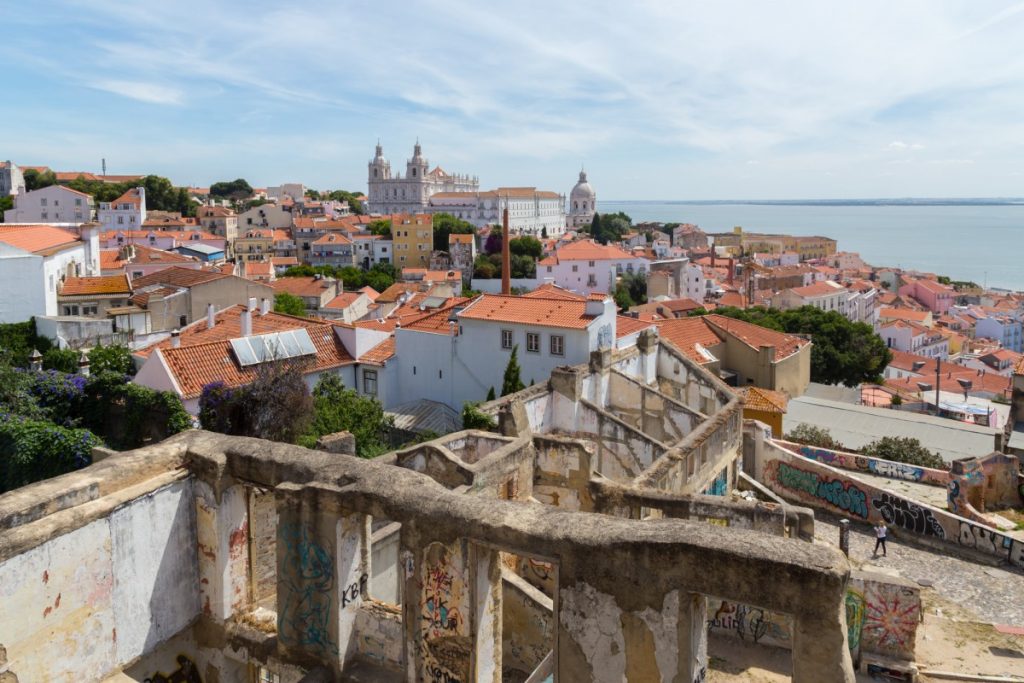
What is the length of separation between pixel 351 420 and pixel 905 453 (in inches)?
690

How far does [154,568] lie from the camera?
8.66 meters

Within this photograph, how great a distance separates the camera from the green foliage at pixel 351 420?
864 inches

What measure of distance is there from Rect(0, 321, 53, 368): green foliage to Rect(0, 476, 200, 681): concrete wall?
25.7m

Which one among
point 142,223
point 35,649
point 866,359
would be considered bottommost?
point 866,359

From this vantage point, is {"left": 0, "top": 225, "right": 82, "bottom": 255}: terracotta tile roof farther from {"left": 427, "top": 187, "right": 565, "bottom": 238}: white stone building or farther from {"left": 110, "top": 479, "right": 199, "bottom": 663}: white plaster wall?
{"left": 427, "top": 187, "right": 565, "bottom": 238}: white stone building

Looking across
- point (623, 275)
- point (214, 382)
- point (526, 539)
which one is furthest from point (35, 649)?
point (623, 275)

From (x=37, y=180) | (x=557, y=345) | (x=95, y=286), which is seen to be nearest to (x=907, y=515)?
(x=557, y=345)

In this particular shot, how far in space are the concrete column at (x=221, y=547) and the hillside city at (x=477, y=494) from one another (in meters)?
0.04

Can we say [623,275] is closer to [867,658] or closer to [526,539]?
[867,658]

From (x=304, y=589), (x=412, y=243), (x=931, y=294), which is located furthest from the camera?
(x=931, y=294)

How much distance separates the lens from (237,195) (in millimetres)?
156750

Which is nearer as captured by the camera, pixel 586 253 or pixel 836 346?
pixel 836 346

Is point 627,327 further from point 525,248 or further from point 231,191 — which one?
point 231,191

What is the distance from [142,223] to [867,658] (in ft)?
312
